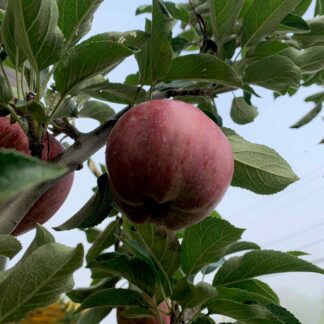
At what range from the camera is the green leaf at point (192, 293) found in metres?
0.74

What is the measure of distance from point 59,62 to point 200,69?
7.0 inches

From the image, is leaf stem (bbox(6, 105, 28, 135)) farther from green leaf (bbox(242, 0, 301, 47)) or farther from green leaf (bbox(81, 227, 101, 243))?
green leaf (bbox(81, 227, 101, 243))

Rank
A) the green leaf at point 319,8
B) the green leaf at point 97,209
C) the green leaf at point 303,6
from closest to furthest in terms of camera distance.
A: the green leaf at point 97,209 → the green leaf at point 303,6 → the green leaf at point 319,8

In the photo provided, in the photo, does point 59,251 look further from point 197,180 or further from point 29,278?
point 197,180

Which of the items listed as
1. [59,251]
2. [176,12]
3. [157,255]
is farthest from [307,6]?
[59,251]

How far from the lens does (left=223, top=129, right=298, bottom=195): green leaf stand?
721 millimetres

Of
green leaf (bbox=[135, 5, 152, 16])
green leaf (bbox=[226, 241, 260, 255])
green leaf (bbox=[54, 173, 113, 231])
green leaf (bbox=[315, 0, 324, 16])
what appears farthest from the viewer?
green leaf (bbox=[135, 5, 152, 16])

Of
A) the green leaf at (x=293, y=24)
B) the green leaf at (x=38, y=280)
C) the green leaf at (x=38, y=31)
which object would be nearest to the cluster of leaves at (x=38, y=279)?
the green leaf at (x=38, y=280)

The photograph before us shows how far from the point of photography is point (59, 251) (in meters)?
0.50

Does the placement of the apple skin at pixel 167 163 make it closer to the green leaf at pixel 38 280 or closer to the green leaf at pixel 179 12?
the green leaf at pixel 38 280

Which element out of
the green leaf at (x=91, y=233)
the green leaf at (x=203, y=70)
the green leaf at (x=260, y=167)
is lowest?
the green leaf at (x=91, y=233)

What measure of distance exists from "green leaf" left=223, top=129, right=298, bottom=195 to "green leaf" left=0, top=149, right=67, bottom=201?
1.62ft

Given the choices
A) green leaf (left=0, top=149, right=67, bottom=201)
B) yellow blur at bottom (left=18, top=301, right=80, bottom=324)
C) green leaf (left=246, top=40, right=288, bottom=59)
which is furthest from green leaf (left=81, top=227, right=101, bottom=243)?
green leaf (left=0, top=149, right=67, bottom=201)

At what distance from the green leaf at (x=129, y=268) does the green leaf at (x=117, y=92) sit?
23cm
